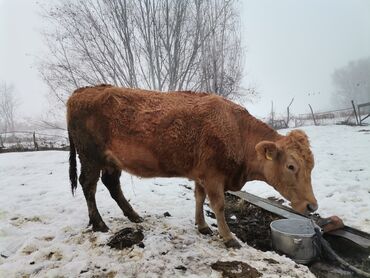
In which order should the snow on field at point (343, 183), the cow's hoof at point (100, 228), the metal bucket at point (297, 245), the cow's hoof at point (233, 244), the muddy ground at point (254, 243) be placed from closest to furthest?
the muddy ground at point (254, 243) < the metal bucket at point (297, 245) < the cow's hoof at point (233, 244) < the cow's hoof at point (100, 228) < the snow on field at point (343, 183)

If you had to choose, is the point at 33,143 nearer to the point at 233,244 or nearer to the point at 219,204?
the point at 219,204

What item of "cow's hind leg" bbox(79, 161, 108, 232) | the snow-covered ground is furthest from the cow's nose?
"cow's hind leg" bbox(79, 161, 108, 232)

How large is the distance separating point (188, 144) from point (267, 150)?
0.93 m

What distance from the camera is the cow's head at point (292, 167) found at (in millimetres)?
3506

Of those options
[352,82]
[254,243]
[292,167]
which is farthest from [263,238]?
[352,82]

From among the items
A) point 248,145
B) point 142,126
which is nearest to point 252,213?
point 248,145

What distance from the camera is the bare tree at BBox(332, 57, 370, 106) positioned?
4397 cm

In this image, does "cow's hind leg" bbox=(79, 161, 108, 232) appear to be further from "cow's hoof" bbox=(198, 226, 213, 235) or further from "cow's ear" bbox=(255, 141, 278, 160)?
"cow's ear" bbox=(255, 141, 278, 160)

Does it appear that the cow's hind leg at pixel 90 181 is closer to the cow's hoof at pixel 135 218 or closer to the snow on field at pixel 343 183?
the cow's hoof at pixel 135 218

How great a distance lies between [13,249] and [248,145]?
3.01 m

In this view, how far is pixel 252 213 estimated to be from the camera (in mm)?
5191

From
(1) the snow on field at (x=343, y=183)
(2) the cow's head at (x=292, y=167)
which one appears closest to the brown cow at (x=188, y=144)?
(2) the cow's head at (x=292, y=167)

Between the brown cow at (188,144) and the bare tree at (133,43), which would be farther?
the bare tree at (133,43)

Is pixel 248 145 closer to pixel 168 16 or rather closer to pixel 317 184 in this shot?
pixel 317 184
